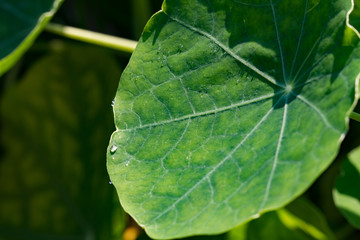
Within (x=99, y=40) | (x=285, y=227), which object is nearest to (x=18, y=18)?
(x=99, y=40)

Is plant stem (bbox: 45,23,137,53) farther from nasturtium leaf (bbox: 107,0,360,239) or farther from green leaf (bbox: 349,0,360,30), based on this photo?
green leaf (bbox: 349,0,360,30)

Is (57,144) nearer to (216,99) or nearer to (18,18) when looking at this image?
(18,18)

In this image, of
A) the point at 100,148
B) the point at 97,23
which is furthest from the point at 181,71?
the point at 97,23

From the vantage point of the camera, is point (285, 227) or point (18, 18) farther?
point (18, 18)

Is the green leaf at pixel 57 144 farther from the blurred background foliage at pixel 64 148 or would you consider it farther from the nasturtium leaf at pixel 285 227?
the nasturtium leaf at pixel 285 227

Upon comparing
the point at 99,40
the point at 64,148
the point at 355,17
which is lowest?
the point at 64,148

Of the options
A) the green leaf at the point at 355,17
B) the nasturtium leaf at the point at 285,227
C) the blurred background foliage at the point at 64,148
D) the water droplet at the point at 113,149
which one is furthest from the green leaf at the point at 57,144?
the green leaf at the point at 355,17

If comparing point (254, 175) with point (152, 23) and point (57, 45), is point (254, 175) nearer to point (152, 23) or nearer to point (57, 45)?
point (152, 23)
